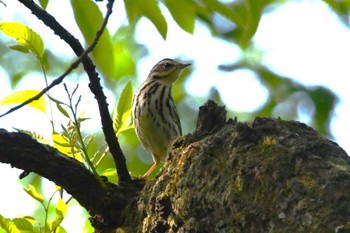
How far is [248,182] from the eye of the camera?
8.64ft

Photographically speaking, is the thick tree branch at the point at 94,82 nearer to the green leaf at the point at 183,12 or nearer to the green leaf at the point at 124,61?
the green leaf at the point at 183,12

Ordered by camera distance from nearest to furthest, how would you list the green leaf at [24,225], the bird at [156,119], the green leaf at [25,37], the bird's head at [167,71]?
the green leaf at [25,37], the green leaf at [24,225], the bird at [156,119], the bird's head at [167,71]

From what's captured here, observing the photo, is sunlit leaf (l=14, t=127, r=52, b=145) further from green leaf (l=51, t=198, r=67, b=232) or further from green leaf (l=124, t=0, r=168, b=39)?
green leaf (l=124, t=0, r=168, b=39)

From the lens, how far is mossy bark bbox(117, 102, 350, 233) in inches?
95.7

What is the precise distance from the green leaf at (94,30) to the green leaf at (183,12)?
9.0 inches

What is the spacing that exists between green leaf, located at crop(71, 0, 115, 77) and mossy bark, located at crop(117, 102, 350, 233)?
45 cm

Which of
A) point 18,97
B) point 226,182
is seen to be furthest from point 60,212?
point 226,182

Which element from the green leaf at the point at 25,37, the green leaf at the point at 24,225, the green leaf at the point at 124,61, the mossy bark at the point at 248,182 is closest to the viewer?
the mossy bark at the point at 248,182

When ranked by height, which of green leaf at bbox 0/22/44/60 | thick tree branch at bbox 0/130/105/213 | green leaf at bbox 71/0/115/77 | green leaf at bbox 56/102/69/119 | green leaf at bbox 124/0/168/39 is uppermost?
green leaf at bbox 0/22/44/60

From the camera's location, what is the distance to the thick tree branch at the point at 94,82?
289cm

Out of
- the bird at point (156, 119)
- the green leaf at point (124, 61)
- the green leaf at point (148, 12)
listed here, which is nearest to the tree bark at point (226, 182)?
the green leaf at point (148, 12)

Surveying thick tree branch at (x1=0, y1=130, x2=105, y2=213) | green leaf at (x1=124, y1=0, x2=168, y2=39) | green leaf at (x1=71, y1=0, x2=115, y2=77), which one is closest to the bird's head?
thick tree branch at (x1=0, y1=130, x2=105, y2=213)

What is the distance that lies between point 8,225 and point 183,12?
45.0 inches

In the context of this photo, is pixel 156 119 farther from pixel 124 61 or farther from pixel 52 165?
pixel 52 165
